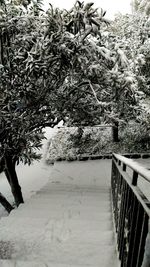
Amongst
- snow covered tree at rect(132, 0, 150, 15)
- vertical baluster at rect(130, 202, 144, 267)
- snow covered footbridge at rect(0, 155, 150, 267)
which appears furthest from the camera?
snow covered tree at rect(132, 0, 150, 15)

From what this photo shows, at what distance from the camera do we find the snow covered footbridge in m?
1.93

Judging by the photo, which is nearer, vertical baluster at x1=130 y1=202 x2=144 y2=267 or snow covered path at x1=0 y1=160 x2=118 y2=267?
vertical baluster at x1=130 y1=202 x2=144 y2=267

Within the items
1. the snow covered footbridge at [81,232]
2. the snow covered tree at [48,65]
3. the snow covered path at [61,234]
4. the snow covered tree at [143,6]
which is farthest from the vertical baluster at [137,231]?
the snow covered tree at [143,6]

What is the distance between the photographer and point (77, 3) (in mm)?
5070

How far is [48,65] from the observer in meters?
5.58

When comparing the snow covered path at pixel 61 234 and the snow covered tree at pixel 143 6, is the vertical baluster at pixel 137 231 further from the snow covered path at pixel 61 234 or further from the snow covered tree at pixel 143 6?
the snow covered tree at pixel 143 6

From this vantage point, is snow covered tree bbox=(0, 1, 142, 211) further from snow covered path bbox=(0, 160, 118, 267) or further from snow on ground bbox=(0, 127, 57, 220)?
snow on ground bbox=(0, 127, 57, 220)

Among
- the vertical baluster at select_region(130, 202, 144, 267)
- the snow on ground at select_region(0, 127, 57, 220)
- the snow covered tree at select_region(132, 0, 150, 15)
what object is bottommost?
the snow on ground at select_region(0, 127, 57, 220)

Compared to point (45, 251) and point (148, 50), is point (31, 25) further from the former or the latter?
point (148, 50)

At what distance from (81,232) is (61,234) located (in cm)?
26

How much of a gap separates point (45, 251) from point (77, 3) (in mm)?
3936

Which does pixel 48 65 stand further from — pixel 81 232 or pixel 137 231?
pixel 137 231

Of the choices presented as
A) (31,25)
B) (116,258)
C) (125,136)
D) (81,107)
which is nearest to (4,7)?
(31,25)

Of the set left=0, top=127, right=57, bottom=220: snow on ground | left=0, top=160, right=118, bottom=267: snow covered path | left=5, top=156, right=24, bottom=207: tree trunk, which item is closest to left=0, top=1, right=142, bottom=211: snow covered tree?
left=5, top=156, right=24, bottom=207: tree trunk
